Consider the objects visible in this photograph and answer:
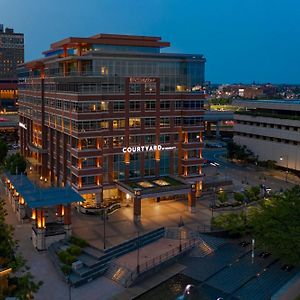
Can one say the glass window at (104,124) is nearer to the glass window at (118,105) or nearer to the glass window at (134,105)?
the glass window at (118,105)

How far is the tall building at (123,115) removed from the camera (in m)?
71.2

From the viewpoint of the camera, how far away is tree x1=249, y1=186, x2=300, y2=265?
4825cm

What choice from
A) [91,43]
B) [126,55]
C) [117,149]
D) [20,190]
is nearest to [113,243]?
[20,190]

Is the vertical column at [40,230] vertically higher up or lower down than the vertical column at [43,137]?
lower down

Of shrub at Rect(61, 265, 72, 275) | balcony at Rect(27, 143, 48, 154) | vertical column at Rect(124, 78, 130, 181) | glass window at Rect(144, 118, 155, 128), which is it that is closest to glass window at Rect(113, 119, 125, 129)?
vertical column at Rect(124, 78, 130, 181)

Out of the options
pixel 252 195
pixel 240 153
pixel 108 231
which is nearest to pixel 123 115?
pixel 108 231

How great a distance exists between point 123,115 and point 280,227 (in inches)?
1294

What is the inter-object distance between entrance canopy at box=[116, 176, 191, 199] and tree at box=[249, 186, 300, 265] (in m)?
15.6

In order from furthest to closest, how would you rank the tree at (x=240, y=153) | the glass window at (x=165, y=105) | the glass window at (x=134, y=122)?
the tree at (x=240, y=153) → the glass window at (x=165, y=105) → the glass window at (x=134, y=122)

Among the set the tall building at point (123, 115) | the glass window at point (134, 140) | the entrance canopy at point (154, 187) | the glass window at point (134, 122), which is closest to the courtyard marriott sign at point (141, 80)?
the tall building at point (123, 115)

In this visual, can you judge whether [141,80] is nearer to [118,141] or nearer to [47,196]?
[118,141]

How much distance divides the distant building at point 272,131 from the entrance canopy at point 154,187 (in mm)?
37334

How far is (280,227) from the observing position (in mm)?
50781

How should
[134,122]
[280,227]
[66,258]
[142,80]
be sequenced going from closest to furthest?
[66,258], [280,227], [134,122], [142,80]
